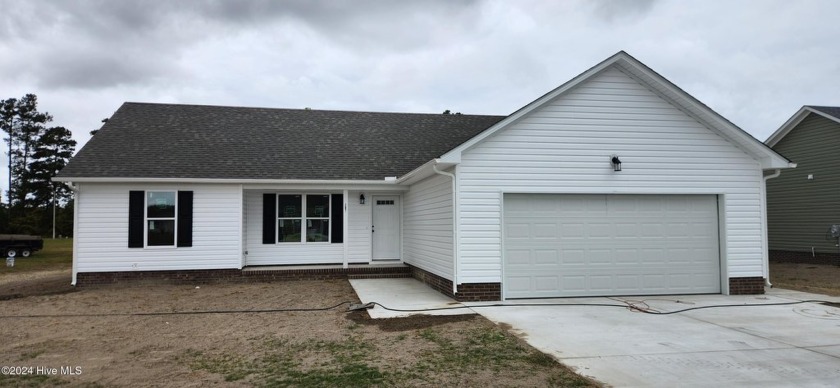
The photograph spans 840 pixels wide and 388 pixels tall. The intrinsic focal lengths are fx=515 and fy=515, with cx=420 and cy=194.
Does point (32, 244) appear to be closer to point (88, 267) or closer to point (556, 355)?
point (88, 267)

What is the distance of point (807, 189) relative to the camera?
17.2 meters

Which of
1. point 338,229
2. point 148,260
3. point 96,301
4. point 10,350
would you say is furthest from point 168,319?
point 338,229

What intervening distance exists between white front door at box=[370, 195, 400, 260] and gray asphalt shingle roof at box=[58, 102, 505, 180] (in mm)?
1008

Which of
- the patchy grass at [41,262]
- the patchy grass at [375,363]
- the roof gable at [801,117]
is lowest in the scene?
the patchy grass at [41,262]

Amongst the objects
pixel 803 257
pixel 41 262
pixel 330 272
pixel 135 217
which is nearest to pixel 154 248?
pixel 135 217

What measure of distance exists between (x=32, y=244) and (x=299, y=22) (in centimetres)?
1732

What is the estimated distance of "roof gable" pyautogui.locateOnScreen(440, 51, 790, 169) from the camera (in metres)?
9.69

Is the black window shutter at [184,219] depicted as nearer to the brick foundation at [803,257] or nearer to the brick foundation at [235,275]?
the brick foundation at [235,275]

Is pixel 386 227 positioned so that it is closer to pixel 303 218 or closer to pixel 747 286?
pixel 303 218

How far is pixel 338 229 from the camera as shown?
14180 mm

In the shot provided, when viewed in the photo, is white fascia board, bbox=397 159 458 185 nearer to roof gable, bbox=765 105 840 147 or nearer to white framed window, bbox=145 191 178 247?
white framed window, bbox=145 191 178 247

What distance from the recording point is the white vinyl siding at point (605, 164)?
963cm

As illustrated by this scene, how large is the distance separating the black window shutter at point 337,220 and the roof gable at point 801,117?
15398 millimetres

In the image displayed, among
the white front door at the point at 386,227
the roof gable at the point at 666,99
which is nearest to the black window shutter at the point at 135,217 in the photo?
the white front door at the point at 386,227
